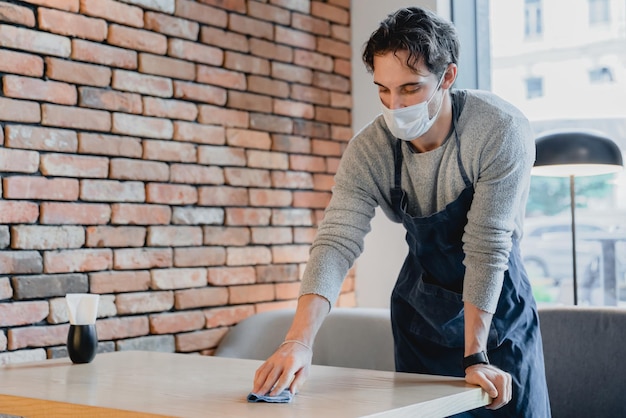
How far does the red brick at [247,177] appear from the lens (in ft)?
10.3

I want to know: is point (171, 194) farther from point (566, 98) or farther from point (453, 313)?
point (566, 98)

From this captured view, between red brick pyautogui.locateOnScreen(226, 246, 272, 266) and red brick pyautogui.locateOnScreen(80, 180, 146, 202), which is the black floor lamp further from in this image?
red brick pyautogui.locateOnScreen(80, 180, 146, 202)

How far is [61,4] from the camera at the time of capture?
2545 mm

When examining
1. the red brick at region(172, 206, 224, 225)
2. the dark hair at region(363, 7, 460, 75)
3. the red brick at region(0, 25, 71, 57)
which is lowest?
the red brick at region(172, 206, 224, 225)

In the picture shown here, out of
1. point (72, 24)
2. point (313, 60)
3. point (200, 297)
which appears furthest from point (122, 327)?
point (313, 60)

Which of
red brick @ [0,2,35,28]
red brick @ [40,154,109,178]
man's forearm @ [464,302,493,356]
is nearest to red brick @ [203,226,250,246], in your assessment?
red brick @ [40,154,109,178]

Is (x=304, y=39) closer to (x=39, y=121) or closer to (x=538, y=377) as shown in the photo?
(x=39, y=121)

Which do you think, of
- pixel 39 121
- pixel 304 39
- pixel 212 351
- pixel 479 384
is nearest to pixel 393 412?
pixel 479 384

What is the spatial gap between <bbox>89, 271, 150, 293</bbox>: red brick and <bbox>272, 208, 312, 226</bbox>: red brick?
27.7 inches

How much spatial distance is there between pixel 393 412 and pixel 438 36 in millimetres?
807

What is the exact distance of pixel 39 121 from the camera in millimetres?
2480

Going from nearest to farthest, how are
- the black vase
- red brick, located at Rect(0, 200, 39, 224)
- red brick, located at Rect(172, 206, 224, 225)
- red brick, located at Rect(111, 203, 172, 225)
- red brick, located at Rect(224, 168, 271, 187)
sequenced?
the black vase → red brick, located at Rect(0, 200, 39, 224) → red brick, located at Rect(111, 203, 172, 225) → red brick, located at Rect(172, 206, 224, 225) → red brick, located at Rect(224, 168, 271, 187)

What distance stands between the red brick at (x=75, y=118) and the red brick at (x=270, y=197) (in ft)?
2.41

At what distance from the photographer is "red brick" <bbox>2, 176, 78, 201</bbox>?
2.39 m
